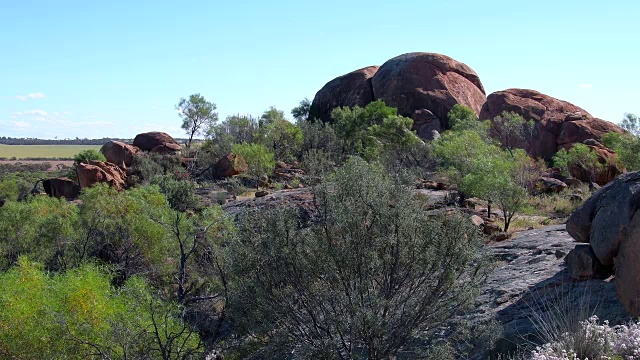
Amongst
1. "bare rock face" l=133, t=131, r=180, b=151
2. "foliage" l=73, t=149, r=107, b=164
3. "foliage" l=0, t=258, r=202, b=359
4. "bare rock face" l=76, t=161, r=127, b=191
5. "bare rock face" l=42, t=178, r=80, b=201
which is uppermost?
"bare rock face" l=133, t=131, r=180, b=151

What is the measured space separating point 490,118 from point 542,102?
163 inches

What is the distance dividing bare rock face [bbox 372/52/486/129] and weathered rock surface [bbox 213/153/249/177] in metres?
16.4

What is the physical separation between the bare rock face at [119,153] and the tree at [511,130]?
22460 mm

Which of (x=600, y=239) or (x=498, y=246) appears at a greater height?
(x=600, y=239)

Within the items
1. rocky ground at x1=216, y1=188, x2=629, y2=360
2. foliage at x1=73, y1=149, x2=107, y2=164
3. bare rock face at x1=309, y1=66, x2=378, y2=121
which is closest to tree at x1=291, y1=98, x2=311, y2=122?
bare rock face at x1=309, y1=66, x2=378, y2=121

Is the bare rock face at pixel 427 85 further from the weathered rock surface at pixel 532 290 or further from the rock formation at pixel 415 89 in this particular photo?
the weathered rock surface at pixel 532 290

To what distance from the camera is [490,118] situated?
4434cm

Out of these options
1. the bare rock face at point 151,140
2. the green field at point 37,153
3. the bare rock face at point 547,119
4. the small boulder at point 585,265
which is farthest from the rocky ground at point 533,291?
the green field at point 37,153

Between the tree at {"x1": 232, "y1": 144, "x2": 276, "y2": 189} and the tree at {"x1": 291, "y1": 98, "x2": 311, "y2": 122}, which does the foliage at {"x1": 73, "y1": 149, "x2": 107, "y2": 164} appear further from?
the tree at {"x1": 291, "y1": 98, "x2": 311, "y2": 122}

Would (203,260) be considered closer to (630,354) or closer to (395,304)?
(395,304)

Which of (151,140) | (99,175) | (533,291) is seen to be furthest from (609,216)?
(151,140)

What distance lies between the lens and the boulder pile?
8.10 metres

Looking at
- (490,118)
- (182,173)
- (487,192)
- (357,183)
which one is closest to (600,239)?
(357,183)

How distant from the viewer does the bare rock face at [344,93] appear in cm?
5222
